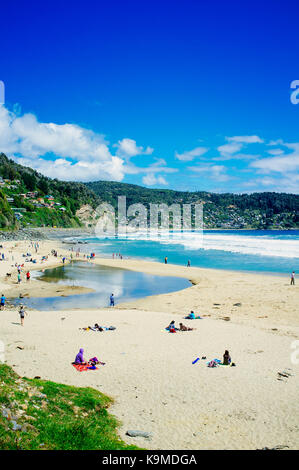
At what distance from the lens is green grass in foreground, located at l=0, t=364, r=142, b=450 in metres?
6.19

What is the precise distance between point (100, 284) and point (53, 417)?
79.6 ft

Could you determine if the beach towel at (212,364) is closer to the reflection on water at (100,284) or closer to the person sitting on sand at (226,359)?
the person sitting on sand at (226,359)

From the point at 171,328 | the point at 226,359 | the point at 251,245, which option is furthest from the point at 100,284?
the point at 251,245

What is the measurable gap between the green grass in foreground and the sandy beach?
0.63 m

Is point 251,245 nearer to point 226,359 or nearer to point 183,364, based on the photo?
point 226,359

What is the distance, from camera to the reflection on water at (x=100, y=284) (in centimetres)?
2355

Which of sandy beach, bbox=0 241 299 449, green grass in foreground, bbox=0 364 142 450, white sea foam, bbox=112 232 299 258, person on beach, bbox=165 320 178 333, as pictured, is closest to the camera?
green grass in foreground, bbox=0 364 142 450

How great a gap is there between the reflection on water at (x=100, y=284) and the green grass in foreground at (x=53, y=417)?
13.7 m

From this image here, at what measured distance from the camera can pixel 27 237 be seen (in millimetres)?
85062

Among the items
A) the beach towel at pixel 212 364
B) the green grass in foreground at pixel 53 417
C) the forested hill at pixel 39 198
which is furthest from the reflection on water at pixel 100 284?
the forested hill at pixel 39 198

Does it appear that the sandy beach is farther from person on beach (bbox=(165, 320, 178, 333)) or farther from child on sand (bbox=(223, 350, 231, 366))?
child on sand (bbox=(223, 350, 231, 366))

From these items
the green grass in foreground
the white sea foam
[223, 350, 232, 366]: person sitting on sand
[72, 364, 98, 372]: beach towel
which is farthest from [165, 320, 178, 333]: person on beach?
the white sea foam
